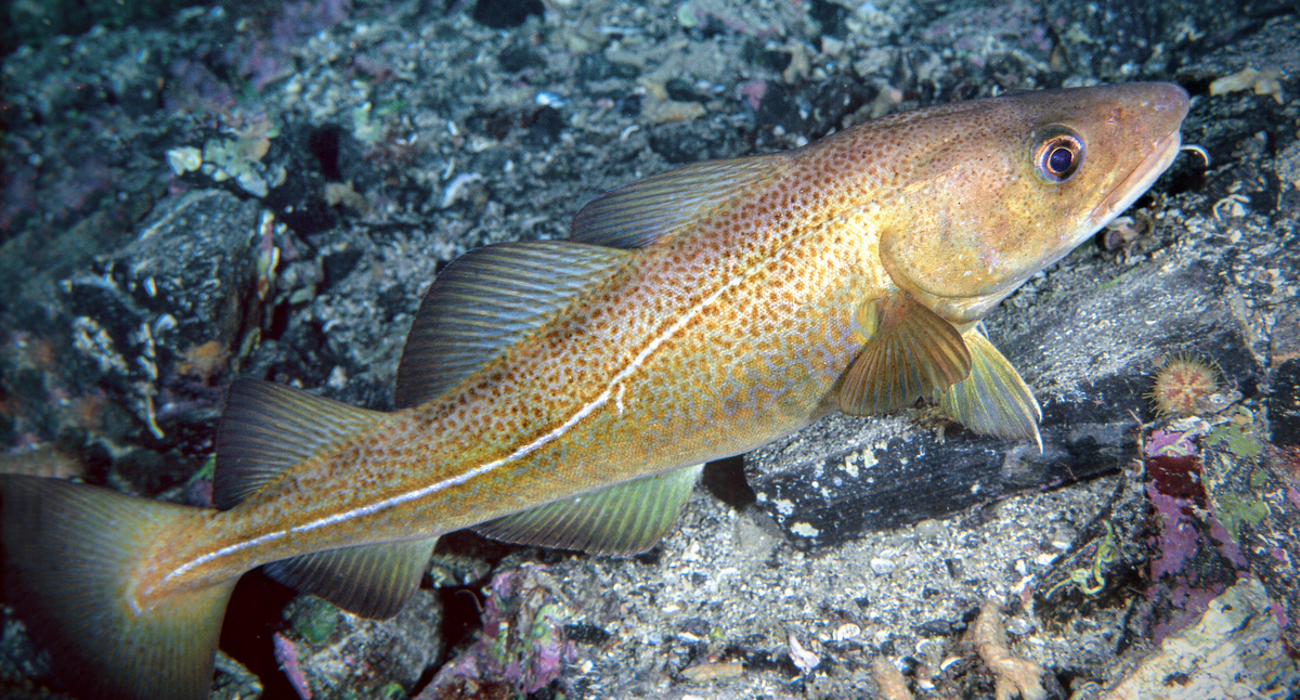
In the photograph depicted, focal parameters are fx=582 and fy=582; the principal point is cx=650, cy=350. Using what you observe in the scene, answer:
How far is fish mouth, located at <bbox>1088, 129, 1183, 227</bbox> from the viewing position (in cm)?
196

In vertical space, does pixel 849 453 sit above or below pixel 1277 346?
below

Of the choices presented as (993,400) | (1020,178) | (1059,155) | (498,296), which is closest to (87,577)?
(498,296)

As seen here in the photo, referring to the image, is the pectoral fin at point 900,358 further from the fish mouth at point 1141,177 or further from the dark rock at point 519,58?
the dark rock at point 519,58

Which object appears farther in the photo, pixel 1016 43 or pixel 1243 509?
pixel 1016 43

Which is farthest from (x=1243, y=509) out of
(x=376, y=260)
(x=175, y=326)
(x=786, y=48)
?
(x=175, y=326)

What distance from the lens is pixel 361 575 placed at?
2.34 meters

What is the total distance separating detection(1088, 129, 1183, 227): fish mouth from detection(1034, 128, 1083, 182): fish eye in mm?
160

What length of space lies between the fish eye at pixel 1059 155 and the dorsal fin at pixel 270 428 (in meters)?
2.54

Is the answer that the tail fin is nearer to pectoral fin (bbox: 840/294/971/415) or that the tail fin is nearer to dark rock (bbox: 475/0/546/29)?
pectoral fin (bbox: 840/294/971/415)

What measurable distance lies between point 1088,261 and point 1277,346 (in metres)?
0.76

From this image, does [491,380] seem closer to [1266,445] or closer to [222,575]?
[222,575]

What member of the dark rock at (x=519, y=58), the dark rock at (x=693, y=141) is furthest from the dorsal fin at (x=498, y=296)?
the dark rock at (x=519, y=58)

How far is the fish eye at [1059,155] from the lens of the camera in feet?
6.41

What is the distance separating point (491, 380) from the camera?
2.12m
